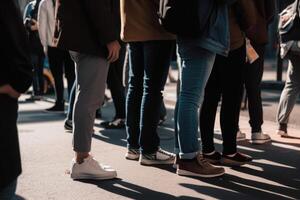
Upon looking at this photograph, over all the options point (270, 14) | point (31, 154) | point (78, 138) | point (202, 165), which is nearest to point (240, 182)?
point (202, 165)

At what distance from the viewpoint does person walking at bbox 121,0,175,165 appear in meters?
4.05

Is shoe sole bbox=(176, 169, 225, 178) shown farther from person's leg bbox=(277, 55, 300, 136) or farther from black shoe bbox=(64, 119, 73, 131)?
black shoe bbox=(64, 119, 73, 131)

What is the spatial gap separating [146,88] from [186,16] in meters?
0.80

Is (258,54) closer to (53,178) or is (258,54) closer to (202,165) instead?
(202,165)

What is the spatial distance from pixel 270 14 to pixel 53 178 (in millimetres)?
2318

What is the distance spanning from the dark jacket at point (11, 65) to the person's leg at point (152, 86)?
2.04m

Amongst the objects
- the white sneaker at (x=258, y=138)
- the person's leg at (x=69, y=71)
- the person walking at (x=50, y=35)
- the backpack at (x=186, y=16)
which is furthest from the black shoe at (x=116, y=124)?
the backpack at (x=186, y=16)

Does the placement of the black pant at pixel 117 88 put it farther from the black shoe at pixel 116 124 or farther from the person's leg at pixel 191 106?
the person's leg at pixel 191 106

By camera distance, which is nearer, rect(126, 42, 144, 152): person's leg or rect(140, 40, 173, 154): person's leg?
rect(140, 40, 173, 154): person's leg

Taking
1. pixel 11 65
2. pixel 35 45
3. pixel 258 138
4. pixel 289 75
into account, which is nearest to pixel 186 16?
pixel 11 65

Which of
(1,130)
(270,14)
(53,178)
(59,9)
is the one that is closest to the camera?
(1,130)

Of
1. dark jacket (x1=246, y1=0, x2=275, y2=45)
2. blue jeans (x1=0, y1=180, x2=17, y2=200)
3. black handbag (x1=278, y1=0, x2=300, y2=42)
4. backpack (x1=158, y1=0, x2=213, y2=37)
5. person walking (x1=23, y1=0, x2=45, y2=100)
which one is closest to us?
blue jeans (x1=0, y1=180, x2=17, y2=200)

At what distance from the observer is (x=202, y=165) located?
382 centimetres

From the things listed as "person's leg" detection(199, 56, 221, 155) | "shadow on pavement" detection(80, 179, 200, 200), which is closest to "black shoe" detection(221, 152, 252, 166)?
"person's leg" detection(199, 56, 221, 155)
